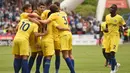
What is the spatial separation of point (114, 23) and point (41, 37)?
11.4 ft

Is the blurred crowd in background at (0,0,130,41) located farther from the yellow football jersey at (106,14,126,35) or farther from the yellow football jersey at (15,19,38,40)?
the yellow football jersey at (15,19,38,40)

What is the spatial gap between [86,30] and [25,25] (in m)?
31.9

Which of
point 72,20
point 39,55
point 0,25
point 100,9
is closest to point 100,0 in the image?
point 100,9

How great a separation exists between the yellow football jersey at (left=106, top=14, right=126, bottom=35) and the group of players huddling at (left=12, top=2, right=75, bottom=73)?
2242mm

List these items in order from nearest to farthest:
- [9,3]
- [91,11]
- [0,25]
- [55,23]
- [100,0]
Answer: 1. [55,23]
2. [0,25]
3. [9,3]
4. [100,0]
5. [91,11]

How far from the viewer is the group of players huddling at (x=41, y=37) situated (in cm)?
1644

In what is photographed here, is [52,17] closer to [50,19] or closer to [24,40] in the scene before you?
[50,19]

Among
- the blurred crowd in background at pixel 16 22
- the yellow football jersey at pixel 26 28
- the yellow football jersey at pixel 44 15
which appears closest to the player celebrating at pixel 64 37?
the yellow football jersey at pixel 44 15

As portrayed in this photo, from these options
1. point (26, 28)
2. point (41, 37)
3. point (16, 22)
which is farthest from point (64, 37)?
point (16, 22)

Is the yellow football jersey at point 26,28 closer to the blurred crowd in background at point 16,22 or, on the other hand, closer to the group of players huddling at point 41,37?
the group of players huddling at point 41,37

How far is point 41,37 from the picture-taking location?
17.2 metres

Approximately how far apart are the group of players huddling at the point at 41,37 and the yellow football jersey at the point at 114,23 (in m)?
2.24

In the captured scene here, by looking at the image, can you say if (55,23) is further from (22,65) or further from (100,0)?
(100,0)

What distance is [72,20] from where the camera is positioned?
48.7 meters
